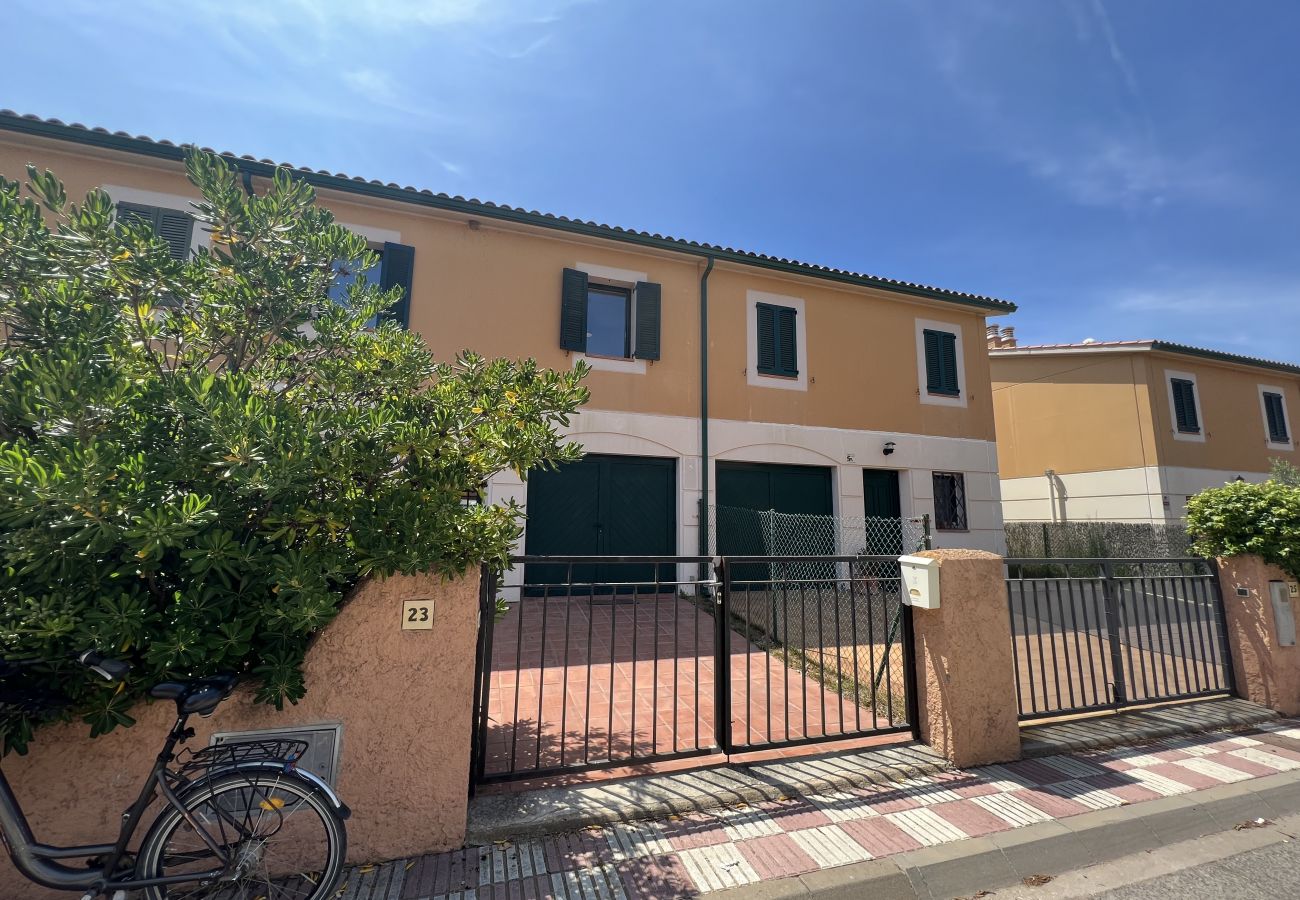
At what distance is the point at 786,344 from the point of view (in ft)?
33.9

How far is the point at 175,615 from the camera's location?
2232 millimetres

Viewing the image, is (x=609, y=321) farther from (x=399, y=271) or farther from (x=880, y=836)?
(x=880, y=836)

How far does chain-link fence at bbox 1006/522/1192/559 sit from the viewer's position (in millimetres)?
12117

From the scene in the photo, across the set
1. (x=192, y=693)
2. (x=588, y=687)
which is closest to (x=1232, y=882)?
(x=588, y=687)

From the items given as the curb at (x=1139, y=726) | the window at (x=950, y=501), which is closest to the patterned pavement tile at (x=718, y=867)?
the curb at (x=1139, y=726)

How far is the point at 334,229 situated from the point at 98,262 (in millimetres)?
1007

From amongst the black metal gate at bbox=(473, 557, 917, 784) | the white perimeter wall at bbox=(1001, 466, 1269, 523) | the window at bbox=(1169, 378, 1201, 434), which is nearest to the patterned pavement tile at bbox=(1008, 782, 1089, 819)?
the black metal gate at bbox=(473, 557, 917, 784)

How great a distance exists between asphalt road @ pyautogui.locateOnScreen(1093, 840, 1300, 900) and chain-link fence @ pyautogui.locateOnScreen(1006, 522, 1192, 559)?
1073 centimetres

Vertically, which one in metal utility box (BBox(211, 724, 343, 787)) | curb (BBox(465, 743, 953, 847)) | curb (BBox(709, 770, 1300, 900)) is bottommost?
curb (BBox(709, 770, 1300, 900))

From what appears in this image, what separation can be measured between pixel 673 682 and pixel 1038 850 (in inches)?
91.1

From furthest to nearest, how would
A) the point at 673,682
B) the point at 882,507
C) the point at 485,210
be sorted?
the point at 882,507 → the point at 485,210 → the point at 673,682

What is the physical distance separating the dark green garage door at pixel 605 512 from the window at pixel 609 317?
1924 millimetres

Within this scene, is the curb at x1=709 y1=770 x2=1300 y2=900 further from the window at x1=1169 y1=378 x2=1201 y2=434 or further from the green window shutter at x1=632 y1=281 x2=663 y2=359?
the window at x1=1169 y1=378 x2=1201 y2=434

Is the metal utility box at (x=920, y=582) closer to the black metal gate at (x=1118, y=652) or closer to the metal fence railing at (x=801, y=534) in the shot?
the black metal gate at (x=1118, y=652)
